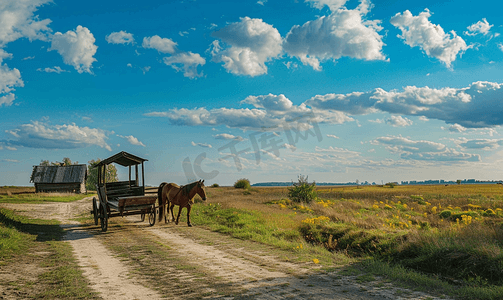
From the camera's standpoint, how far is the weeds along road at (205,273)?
5.99 m

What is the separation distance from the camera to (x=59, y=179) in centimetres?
5753

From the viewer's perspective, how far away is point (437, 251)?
332 inches

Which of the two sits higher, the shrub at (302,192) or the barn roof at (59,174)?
the barn roof at (59,174)

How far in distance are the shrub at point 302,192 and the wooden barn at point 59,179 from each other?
46243 millimetres

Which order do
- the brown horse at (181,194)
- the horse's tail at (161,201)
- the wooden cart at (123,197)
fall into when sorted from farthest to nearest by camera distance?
the horse's tail at (161,201), the brown horse at (181,194), the wooden cart at (123,197)

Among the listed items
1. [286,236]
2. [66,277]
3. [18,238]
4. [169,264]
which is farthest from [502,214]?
[18,238]

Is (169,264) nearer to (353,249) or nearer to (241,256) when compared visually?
(241,256)

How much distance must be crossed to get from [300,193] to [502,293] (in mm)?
23121

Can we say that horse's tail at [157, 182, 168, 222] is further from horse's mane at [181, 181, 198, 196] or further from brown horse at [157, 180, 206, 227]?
horse's mane at [181, 181, 198, 196]

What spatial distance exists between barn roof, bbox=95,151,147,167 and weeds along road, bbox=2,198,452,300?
4400 mm

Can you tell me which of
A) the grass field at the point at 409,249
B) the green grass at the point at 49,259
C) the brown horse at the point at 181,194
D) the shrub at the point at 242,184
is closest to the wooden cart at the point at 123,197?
the brown horse at the point at 181,194

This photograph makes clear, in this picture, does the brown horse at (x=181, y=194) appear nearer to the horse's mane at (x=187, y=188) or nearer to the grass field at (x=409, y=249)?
the horse's mane at (x=187, y=188)

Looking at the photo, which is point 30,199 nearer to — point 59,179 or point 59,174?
point 59,179

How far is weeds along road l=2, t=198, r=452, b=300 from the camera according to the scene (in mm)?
5994
